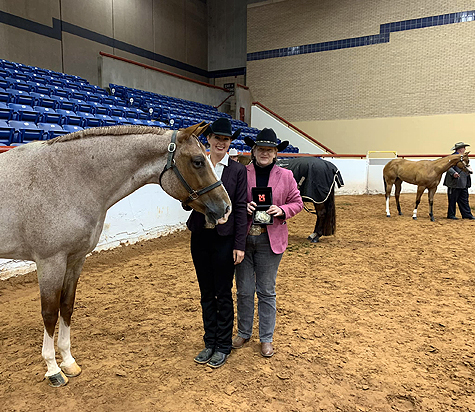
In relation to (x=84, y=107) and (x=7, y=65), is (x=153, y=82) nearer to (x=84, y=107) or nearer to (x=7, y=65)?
(x=7, y=65)

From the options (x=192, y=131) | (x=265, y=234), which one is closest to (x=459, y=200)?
(x=265, y=234)

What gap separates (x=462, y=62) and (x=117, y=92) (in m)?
14.8

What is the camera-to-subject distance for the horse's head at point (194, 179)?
2.00m

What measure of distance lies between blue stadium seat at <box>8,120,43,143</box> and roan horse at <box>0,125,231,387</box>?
4.48m

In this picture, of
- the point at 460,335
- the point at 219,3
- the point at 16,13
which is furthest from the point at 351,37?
the point at 460,335

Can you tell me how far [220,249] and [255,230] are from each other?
0.32m

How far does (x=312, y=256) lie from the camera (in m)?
5.32

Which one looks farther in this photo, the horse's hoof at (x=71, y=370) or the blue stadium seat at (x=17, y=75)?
the blue stadium seat at (x=17, y=75)

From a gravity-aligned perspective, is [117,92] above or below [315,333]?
above

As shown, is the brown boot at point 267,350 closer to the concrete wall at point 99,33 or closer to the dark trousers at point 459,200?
the dark trousers at point 459,200

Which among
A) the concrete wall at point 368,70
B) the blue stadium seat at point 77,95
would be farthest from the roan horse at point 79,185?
the concrete wall at point 368,70

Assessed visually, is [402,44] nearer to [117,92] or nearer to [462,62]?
[462,62]

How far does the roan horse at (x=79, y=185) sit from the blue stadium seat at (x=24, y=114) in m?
5.75

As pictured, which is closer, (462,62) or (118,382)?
(118,382)
